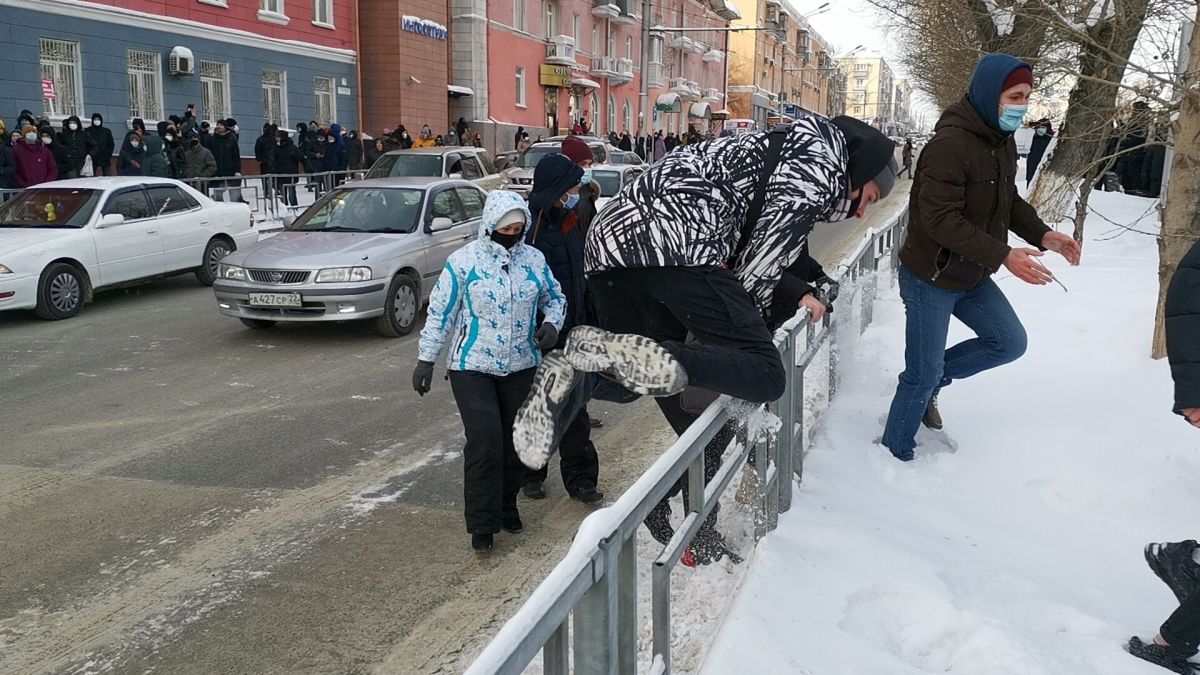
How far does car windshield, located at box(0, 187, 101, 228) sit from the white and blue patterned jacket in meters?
8.40

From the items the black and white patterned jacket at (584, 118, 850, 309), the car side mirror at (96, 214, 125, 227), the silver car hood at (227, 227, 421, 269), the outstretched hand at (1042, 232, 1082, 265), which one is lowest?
the silver car hood at (227, 227, 421, 269)

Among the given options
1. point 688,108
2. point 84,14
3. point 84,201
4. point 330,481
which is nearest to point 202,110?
point 84,14

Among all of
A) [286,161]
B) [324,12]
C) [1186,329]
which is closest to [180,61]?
[286,161]

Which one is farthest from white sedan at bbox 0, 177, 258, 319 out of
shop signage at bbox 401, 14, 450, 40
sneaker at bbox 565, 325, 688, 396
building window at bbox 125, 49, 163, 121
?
shop signage at bbox 401, 14, 450, 40

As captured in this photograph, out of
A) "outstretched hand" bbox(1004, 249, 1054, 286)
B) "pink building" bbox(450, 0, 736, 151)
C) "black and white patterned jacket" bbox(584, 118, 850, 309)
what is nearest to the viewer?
"black and white patterned jacket" bbox(584, 118, 850, 309)

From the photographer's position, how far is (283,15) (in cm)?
2730

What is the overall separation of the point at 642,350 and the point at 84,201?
10440mm

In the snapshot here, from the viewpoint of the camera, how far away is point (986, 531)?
389 centimetres

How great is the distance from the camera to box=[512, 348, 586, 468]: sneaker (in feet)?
10.7

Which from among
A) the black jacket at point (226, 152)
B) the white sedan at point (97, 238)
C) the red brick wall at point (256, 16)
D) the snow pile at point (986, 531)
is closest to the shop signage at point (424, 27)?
the red brick wall at point (256, 16)

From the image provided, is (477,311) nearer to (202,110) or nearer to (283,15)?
(202,110)

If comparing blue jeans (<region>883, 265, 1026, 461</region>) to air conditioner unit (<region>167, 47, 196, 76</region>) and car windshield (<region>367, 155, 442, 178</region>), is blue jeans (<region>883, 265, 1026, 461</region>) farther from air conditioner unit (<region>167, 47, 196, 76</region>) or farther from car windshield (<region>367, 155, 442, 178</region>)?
air conditioner unit (<region>167, 47, 196, 76</region>)

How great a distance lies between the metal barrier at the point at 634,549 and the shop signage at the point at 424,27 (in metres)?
30.0

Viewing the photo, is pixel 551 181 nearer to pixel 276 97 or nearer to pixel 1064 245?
pixel 1064 245
